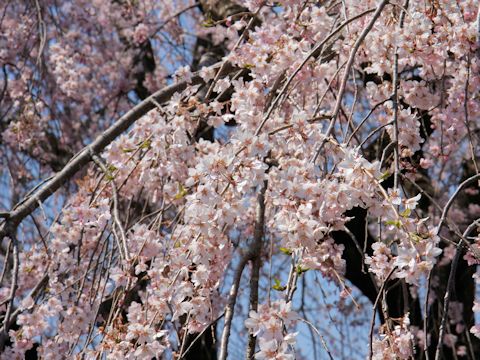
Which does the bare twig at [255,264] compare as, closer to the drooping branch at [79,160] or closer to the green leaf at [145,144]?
the green leaf at [145,144]

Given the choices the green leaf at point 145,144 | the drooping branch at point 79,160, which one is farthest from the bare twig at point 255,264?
the drooping branch at point 79,160

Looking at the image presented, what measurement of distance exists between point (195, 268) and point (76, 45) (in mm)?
3876

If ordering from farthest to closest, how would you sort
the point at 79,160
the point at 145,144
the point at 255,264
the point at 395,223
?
the point at 79,160
the point at 145,144
the point at 255,264
the point at 395,223

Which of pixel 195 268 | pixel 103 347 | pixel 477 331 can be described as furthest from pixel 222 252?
pixel 477 331

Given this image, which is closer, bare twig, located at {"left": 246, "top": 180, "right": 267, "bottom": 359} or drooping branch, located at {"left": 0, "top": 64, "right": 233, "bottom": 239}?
bare twig, located at {"left": 246, "top": 180, "right": 267, "bottom": 359}

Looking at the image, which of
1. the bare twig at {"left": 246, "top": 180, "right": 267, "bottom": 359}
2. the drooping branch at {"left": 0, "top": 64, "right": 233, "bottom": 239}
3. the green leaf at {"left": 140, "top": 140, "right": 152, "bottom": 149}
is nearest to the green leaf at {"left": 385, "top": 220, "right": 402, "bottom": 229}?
the bare twig at {"left": 246, "top": 180, "right": 267, "bottom": 359}

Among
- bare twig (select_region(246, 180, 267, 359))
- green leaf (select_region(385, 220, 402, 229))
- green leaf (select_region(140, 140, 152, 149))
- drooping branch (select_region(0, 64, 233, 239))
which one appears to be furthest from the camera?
drooping branch (select_region(0, 64, 233, 239))

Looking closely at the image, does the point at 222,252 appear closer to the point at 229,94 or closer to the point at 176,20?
the point at 229,94

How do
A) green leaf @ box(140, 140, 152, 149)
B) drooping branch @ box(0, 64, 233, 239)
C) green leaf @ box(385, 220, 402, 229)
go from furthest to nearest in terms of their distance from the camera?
drooping branch @ box(0, 64, 233, 239)
green leaf @ box(140, 140, 152, 149)
green leaf @ box(385, 220, 402, 229)

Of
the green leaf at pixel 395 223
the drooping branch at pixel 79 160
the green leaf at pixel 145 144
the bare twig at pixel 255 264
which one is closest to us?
the green leaf at pixel 395 223

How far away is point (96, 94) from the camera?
223 inches

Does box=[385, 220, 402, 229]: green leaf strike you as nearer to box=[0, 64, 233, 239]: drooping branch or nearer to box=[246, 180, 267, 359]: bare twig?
box=[246, 180, 267, 359]: bare twig

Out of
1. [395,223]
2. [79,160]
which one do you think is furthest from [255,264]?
[79,160]

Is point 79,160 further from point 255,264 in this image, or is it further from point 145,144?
point 255,264
